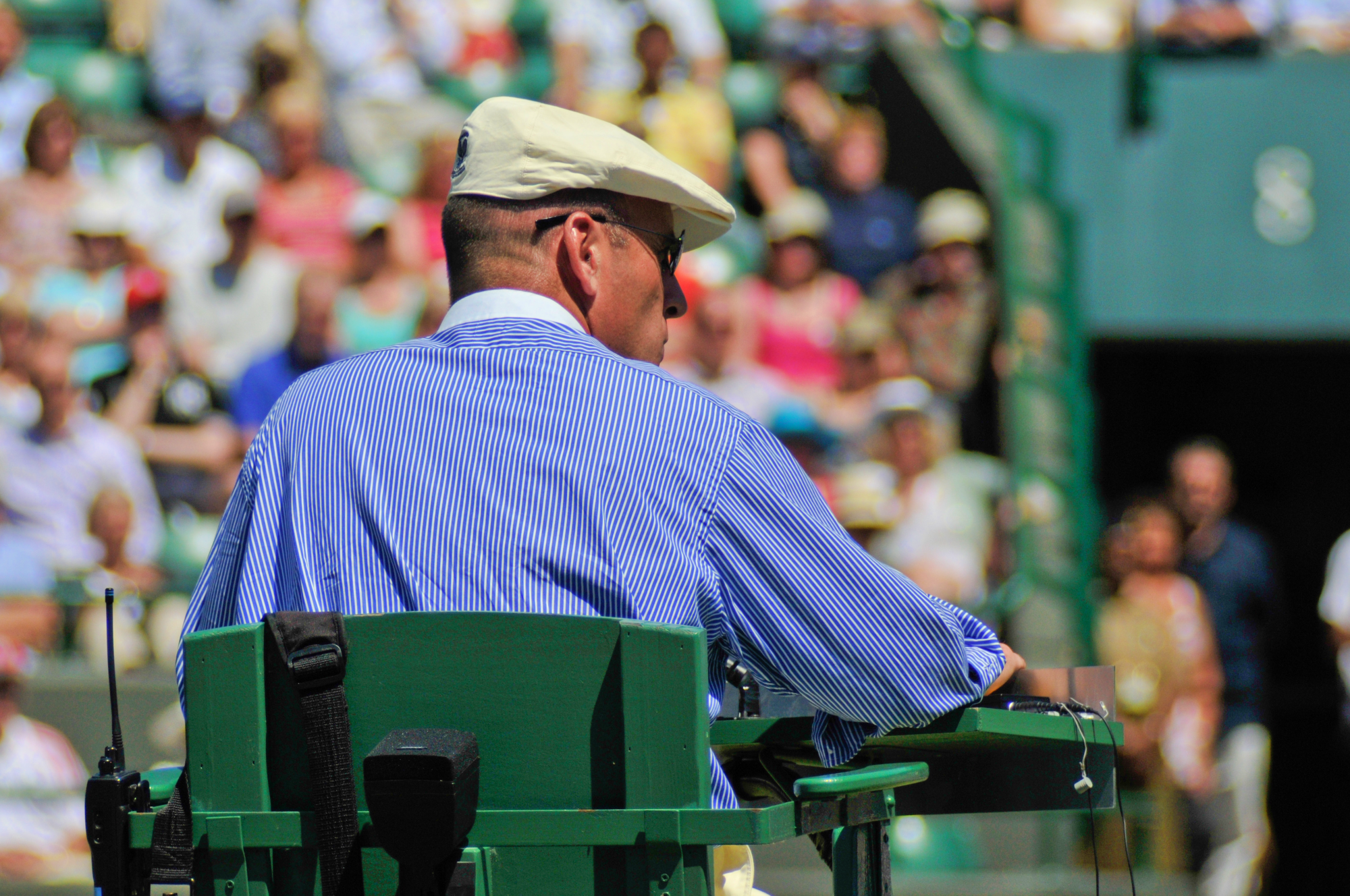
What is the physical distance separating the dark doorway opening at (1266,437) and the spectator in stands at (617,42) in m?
3.12

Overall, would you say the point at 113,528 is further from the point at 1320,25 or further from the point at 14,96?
the point at 1320,25

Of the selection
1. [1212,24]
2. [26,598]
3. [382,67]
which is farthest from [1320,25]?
[26,598]

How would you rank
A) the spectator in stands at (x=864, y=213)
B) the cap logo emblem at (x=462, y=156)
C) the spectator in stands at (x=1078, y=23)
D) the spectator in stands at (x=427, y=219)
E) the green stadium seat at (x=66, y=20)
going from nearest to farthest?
the cap logo emblem at (x=462, y=156)
the spectator in stands at (x=427, y=219)
the spectator in stands at (x=864, y=213)
the spectator in stands at (x=1078, y=23)
the green stadium seat at (x=66, y=20)

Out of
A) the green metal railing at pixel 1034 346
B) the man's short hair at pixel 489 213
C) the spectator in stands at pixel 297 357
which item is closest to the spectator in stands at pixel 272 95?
the spectator in stands at pixel 297 357

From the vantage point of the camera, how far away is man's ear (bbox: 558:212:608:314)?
6.89 ft

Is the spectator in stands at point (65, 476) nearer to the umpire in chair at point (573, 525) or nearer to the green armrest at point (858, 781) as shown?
the umpire in chair at point (573, 525)

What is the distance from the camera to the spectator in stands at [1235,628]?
6.36 m

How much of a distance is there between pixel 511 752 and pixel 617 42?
717cm

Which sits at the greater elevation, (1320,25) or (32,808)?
(1320,25)

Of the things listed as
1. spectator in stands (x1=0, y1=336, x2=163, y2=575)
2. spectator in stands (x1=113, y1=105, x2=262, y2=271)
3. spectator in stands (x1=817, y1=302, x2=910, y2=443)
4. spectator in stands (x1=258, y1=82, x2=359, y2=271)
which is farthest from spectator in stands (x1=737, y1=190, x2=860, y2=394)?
spectator in stands (x1=0, y1=336, x2=163, y2=575)

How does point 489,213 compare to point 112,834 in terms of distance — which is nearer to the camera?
point 112,834

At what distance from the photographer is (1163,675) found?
643 centimetres

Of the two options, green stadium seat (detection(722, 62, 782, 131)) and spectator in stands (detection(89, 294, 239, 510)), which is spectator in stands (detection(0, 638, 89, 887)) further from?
green stadium seat (detection(722, 62, 782, 131))

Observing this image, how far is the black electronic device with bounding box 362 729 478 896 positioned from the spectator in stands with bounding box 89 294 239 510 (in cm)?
524
